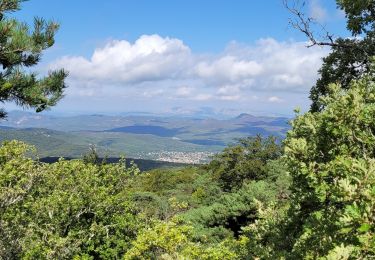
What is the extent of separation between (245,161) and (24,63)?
175 feet

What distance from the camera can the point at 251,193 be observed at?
38531 mm

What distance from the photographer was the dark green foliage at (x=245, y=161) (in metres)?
59.8

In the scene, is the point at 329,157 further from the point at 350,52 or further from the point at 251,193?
the point at 251,193

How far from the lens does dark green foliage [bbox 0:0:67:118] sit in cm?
907

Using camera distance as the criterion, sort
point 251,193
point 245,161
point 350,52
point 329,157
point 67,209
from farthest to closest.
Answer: point 245,161
point 251,193
point 67,209
point 350,52
point 329,157

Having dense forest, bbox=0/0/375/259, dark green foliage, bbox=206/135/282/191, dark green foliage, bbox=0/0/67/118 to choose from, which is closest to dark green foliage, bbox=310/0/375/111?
dense forest, bbox=0/0/375/259

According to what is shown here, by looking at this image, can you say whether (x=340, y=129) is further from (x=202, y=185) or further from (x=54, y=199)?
(x=202, y=185)

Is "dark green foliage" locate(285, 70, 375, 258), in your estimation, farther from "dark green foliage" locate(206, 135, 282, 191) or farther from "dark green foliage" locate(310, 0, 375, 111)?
"dark green foliage" locate(206, 135, 282, 191)

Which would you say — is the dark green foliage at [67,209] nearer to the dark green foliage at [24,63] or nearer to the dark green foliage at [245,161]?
the dark green foliage at [24,63]

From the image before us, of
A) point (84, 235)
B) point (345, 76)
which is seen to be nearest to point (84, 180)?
point (84, 235)

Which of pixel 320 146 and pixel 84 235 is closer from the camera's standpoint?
pixel 320 146

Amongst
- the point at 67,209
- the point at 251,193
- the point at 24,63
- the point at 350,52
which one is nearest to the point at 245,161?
the point at 251,193

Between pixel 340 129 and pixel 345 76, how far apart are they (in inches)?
303

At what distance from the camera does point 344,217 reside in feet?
18.2
